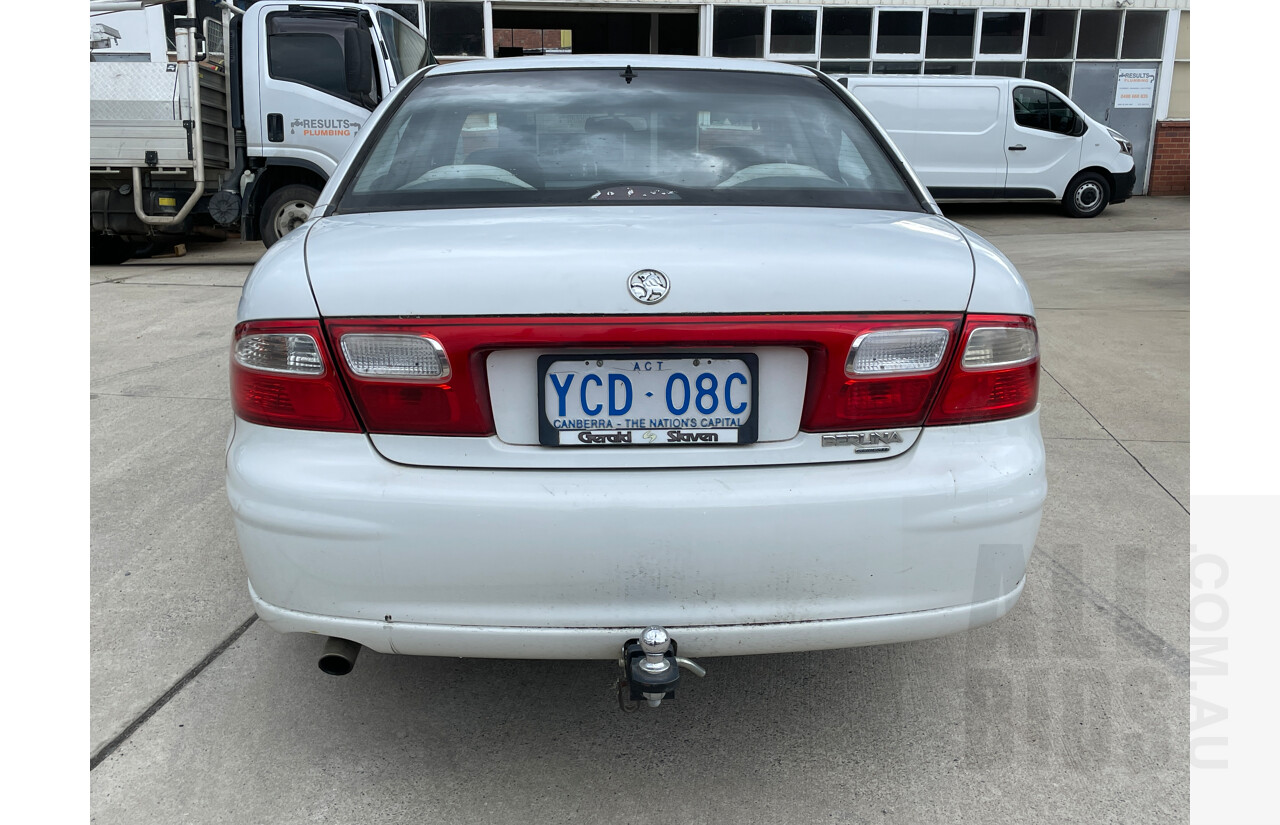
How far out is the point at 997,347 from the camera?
1.92 meters

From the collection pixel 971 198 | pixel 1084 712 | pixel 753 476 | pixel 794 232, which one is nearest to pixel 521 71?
pixel 794 232

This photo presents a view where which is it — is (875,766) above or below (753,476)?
below

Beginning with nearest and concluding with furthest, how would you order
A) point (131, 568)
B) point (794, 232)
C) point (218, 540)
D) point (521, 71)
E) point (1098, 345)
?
point (794, 232), point (521, 71), point (131, 568), point (218, 540), point (1098, 345)

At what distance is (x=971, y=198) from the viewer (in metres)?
14.1

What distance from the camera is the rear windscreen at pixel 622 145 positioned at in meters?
2.41

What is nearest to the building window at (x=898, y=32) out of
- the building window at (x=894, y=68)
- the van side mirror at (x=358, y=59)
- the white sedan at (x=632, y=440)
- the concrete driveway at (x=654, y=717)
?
the building window at (x=894, y=68)

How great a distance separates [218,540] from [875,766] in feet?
7.45

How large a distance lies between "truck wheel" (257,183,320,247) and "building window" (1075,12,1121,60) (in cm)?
1238

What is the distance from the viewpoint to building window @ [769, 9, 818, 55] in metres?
15.7

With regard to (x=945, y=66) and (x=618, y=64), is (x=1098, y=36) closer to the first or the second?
(x=945, y=66)

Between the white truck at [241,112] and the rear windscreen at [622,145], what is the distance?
733 cm

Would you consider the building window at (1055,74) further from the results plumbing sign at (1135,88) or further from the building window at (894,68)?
the building window at (894,68)

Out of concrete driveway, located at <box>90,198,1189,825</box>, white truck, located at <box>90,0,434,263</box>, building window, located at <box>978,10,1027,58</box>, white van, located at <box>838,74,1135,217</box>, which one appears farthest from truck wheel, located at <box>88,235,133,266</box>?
building window, located at <box>978,10,1027,58</box>
